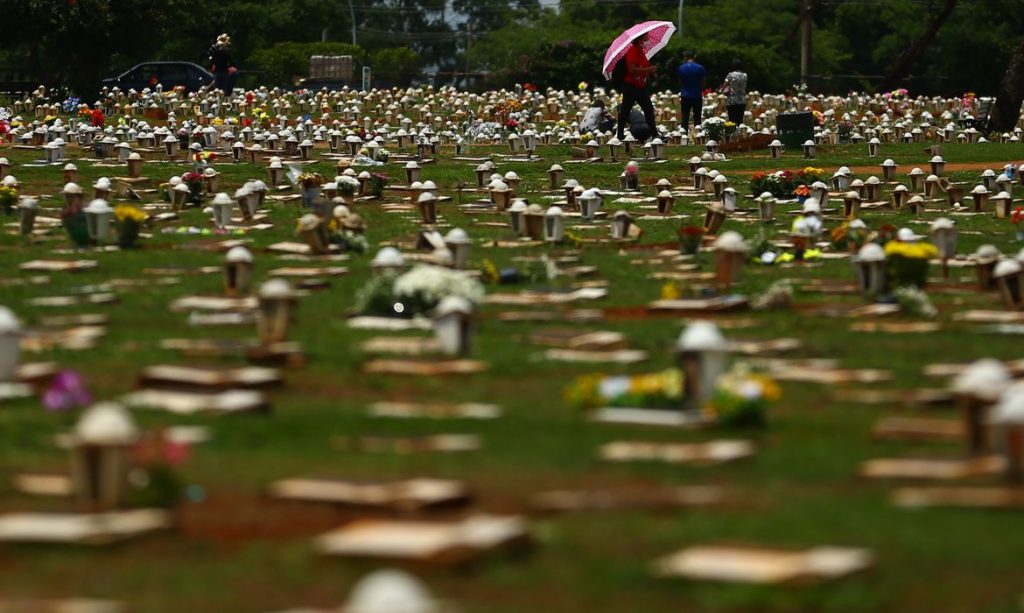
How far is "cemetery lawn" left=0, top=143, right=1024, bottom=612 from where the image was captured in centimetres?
734

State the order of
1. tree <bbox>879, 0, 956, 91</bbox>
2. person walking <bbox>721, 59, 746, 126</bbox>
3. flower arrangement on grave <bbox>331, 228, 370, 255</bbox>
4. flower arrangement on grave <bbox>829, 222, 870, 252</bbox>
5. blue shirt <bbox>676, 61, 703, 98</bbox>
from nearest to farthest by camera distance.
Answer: flower arrangement on grave <bbox>331, 228, 370, 255</bbox>
flower arrangement on grave <bbox>829, 222, 870, 252</bbox>
blue shirt <bbox>676, 61, 703, 98</bbox>
person walking <bbox>721, 59, 746, 126</bbox>
tree <bbox>879, 0, 956, 91</bbox>

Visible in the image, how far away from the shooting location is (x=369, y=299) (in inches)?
563

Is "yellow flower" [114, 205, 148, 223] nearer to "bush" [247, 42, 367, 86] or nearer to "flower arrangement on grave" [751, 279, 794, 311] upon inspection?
"flower arrangement on grave" [751, 279, 794, 311]

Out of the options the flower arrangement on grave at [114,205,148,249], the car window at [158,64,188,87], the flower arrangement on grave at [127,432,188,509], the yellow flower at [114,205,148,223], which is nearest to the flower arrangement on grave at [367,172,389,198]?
the yellow flower at [114,205,148,223]

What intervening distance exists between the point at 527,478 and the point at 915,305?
6.41 metres

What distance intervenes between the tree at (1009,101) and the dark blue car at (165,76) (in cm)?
2099

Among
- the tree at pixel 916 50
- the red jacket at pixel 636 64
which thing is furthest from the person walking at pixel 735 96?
the tree at pixel 916 50

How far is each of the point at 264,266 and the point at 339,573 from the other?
10.4 metres

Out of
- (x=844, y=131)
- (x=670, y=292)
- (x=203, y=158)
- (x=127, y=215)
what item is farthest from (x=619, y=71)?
(x=670, y=292)

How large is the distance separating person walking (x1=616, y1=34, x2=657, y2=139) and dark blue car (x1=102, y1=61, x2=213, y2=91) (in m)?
20.9

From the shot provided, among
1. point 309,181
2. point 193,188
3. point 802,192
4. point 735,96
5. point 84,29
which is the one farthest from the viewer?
point 84,29

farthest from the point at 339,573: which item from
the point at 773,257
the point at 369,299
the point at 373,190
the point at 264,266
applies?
the point at 373,190

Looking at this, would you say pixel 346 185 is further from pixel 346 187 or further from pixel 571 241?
pixel 571 241

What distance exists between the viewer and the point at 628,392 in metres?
10.7
